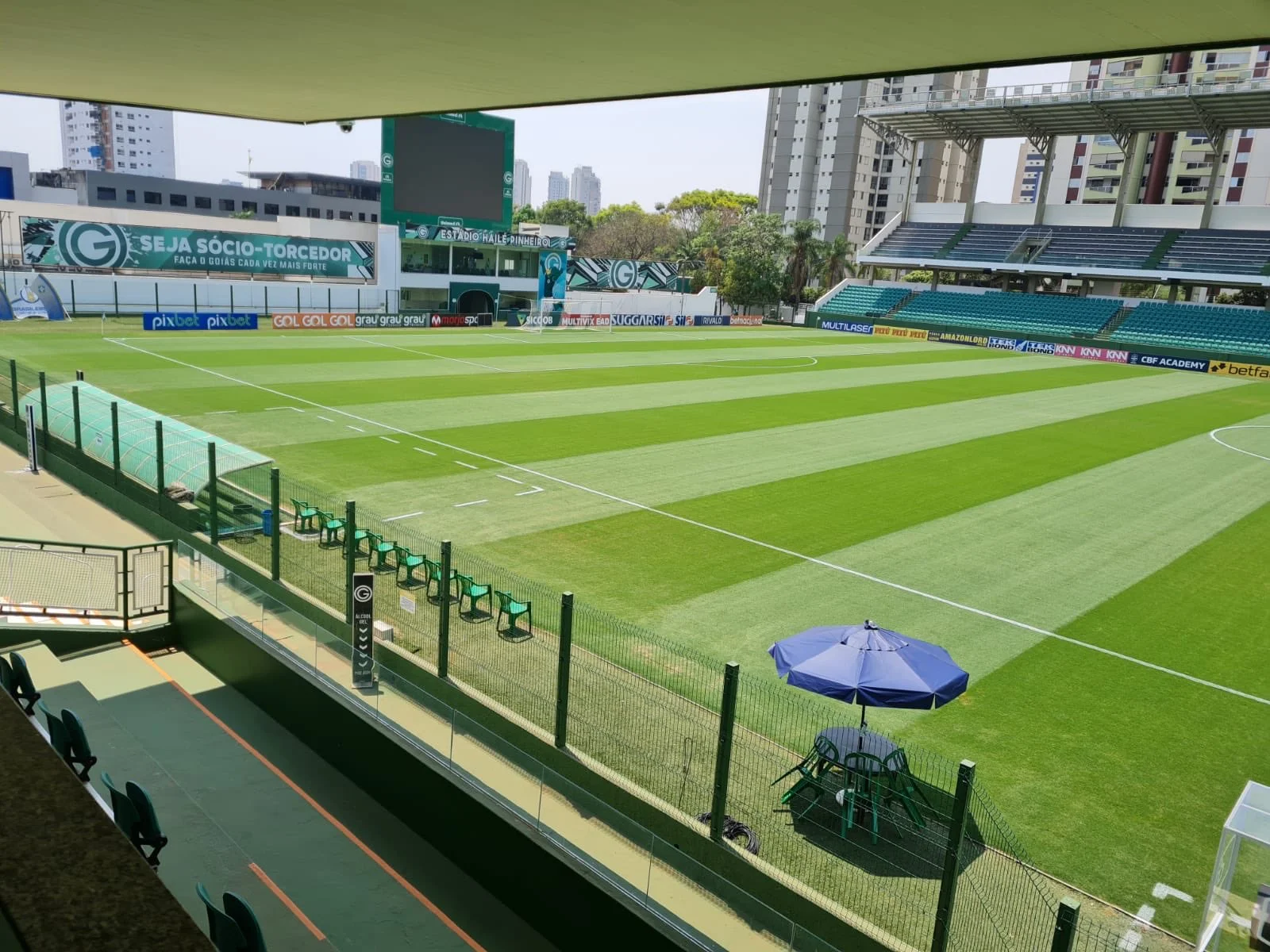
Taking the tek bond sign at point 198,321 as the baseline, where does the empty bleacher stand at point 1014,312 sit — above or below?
above

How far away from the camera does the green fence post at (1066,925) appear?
17.7ft

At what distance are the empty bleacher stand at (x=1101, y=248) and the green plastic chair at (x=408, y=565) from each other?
64.2m

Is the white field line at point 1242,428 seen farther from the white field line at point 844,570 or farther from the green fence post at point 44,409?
the green fence post at point 44,409

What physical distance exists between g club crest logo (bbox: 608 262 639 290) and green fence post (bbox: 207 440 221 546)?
6168 centimetres

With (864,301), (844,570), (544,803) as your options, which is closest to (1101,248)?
(864,301)

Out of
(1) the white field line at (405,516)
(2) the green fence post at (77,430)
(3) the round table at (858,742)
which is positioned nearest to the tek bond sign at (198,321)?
(2) the green fence post at (77,430)

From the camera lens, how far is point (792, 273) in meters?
88.8

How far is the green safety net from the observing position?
14922mm

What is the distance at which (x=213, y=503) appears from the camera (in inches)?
544

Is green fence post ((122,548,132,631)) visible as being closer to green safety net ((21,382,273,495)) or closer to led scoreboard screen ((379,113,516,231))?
green safety net ((21,382,273,495))

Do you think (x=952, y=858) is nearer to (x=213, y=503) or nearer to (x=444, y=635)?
(x=444, y=635)

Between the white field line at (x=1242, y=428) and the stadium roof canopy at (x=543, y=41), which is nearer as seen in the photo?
the stadium roof canopy at (x=543, y=41)

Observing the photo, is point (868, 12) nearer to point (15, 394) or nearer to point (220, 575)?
point (220, 575)

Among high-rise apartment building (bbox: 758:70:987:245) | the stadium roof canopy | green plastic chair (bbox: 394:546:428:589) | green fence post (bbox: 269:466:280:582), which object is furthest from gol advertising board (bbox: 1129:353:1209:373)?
high-rise apartment building (bbox: 758:70:987:245)
